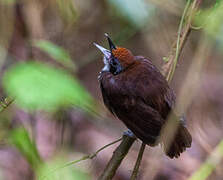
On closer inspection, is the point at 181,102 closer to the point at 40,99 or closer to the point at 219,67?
the point at 40,99

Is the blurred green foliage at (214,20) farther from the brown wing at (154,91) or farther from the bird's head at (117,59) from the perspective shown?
the bird's head at (117,59)

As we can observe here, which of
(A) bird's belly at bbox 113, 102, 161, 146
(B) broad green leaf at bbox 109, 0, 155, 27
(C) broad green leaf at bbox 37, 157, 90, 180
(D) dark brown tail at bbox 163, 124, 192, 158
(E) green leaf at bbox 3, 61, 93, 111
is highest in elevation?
(E) green leaf at bbox 3, 61, 93, 111

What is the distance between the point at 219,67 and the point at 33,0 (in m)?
2.49

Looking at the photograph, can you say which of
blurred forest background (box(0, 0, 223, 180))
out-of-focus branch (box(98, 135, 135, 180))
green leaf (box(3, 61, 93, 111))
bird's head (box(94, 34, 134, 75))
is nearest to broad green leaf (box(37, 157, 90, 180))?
blurred forest background (box(0, 0, 223, 180))

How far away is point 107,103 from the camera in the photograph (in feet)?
10.0

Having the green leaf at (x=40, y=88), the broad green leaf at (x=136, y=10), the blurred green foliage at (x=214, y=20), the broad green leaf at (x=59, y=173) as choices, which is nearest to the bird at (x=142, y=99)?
the broad green leaf at (x=136, y=10)

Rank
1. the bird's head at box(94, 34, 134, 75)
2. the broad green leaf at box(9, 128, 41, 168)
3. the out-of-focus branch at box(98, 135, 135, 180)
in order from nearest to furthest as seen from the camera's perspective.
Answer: the broad green leaf at box(9, 128, 41, 168) < the out-of-focus branch at box(98, 135, 135, 180) < the bird's head at box(94, 34, 134, 75)

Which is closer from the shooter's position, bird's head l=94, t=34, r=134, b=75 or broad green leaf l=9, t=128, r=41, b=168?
broad green leaf l=9, t=128, r=41, b=168

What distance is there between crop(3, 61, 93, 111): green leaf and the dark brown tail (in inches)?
28.9

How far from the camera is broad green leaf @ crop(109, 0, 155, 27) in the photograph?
10.4ft

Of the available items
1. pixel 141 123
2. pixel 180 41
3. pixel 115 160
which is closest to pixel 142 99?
pixel 141 123

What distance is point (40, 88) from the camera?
203 cm

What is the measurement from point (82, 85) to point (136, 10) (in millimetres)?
745

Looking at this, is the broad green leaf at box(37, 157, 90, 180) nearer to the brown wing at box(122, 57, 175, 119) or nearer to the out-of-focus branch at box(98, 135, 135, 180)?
the out-of-focus branch at box(98, 135, 135, 180)
